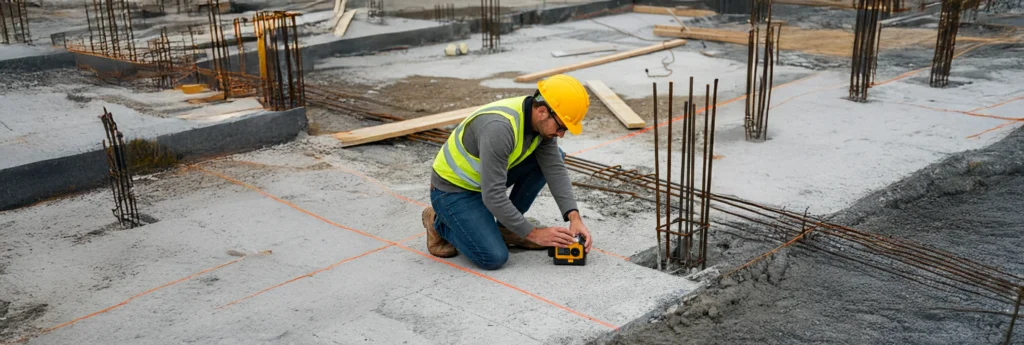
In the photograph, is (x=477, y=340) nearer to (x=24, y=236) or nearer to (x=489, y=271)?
(x=489, y=271)

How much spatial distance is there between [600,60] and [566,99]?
25.0 feet

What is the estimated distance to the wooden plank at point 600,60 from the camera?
1045 cm

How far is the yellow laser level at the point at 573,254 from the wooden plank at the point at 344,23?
352 inches

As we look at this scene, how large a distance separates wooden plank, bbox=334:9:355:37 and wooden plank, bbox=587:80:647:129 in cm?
452

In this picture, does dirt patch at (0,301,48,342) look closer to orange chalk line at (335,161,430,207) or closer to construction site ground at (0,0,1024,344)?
construction site ground at (0,0,1024,344)

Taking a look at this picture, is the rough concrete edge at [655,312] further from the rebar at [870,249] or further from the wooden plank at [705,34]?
the wooden plank at [705,34]

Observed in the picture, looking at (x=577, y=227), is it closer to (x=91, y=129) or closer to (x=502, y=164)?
(x=502, y=164)

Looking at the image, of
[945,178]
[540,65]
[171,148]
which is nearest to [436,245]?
[171,148]

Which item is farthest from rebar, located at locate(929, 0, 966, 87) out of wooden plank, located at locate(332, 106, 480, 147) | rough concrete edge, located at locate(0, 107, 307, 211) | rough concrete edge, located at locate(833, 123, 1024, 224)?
rough concrete edge, located at locate(0, 107, 307, 211)

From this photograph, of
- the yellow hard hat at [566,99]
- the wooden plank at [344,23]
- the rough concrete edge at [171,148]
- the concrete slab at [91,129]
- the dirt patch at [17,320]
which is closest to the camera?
the dirt patch at [17,320]

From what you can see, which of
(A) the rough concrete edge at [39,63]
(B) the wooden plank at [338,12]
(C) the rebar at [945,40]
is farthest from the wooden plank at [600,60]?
(A) the rough concrete edge at [39,63]

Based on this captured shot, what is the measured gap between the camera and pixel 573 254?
4.52 metres

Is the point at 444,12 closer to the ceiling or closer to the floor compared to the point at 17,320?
closer to the ceiling

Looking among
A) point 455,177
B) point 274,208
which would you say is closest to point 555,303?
point 455,177
